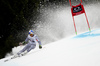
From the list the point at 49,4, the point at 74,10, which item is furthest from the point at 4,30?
the point at 74,10

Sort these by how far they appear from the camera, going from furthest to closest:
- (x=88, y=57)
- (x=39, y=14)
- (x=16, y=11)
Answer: (x=39, y=14), (x=16, y=11), (x=88, y=57)

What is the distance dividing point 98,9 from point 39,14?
7770 millimetres

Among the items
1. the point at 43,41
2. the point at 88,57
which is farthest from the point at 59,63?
the point at 43,41

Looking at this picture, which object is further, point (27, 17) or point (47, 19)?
point (47, 19)

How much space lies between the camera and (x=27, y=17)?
11.2m

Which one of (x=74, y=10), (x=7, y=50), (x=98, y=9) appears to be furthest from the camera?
(x=98, y=9)

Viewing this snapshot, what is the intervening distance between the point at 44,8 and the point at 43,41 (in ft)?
11.1

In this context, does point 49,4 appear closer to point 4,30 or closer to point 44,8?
point 44,8

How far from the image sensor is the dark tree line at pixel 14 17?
10.5 m

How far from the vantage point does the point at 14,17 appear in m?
10.8

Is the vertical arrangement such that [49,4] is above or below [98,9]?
above

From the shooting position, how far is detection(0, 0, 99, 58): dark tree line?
10.5m

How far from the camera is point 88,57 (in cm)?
272

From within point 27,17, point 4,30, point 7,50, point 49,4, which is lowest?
point 7,50
